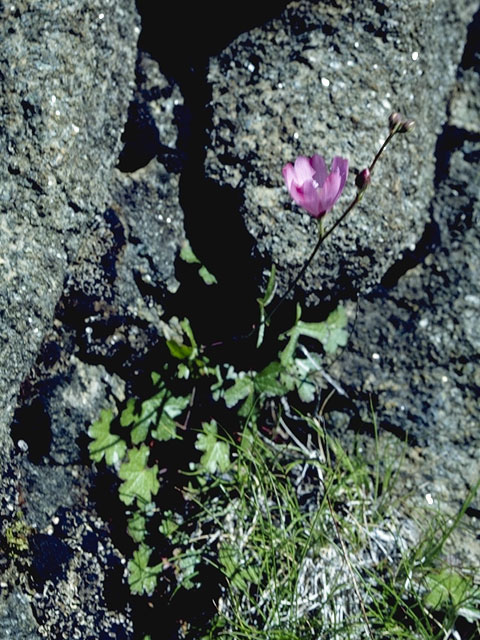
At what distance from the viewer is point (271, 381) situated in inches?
88.0

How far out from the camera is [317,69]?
7.09 ft

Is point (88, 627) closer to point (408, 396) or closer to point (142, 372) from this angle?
point (142, 372)

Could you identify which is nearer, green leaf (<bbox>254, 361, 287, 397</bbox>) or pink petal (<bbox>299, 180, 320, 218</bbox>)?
pink petal (<bbox>299, 180, 320, 218</bbox>)

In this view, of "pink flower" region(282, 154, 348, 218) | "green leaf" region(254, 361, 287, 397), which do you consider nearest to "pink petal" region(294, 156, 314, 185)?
"pink flower" region(282, 154, 348, 218)

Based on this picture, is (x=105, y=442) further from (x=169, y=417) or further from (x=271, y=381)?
(x=271, y=381)

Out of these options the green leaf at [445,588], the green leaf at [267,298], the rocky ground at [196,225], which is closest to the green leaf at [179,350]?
the rocky ground at [196,225]

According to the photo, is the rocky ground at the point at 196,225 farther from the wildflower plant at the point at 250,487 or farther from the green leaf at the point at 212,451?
the green leaf at the point at 212,451

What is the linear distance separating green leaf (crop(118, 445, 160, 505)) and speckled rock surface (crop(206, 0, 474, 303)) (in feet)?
2.63

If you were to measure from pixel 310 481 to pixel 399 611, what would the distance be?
53 centimetres

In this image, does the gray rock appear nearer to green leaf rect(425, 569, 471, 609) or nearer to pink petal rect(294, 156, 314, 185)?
green leaf rect(425, 569, 471, 609)

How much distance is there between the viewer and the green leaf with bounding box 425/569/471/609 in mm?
2102

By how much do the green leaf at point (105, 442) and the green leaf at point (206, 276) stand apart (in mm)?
582

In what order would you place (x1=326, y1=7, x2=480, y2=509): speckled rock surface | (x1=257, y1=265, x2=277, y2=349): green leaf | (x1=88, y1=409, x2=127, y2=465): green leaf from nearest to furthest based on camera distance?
(x1=257, y1=265, x2=277, y2=349): green leaf < (x1=88, y1=409, x2=127, y2=465): green leaf < (x1=326, y1=7, x2=480, y2=509): speckled rock surface

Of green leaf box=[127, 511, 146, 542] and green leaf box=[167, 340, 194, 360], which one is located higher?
green leaf box=[167, 340, 194, 360]
